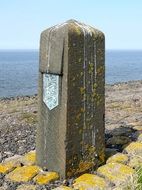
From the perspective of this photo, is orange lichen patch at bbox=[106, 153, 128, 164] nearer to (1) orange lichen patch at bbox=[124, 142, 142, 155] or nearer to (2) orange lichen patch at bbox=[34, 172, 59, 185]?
(1) orange lichen patch at bbox=[124, 142, 142, 155]

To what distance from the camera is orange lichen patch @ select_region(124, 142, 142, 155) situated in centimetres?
789

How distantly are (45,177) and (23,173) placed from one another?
15.8 inches

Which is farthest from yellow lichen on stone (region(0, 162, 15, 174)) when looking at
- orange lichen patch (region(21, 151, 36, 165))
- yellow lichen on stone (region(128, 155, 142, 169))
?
yellow lichen on stone (region(128, 155, 142, 169))

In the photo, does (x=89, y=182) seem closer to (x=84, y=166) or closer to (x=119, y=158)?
(x=84, y=166)

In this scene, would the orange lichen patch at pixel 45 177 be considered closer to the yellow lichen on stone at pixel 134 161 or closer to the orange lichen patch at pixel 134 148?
the yellow lichen on stone at pixel 134 161

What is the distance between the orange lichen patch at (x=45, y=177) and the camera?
22.6ft

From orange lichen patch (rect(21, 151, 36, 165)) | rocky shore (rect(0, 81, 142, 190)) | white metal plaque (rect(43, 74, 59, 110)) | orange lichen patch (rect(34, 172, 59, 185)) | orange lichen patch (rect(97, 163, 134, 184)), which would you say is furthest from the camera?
rocky shore (rect(0, 81, 142, 190))

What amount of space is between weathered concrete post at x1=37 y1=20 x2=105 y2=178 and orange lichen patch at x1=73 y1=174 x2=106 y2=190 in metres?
0.24

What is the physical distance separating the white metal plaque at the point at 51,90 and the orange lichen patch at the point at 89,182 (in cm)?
126

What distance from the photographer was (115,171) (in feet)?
23.2

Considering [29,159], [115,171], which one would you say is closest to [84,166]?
[115,171]

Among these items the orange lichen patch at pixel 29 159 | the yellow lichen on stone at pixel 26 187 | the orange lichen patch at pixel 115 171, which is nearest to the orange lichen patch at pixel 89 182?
the orange lichen patch at pixel 115 171

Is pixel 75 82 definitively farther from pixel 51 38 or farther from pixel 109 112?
pixel 109 112

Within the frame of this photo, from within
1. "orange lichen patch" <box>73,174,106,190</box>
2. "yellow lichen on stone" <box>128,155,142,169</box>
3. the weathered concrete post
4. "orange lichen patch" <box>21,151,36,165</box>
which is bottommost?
"orange lichen patch" <box>73,174,106,190</box>
